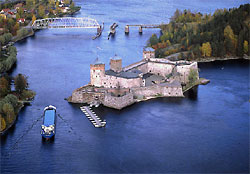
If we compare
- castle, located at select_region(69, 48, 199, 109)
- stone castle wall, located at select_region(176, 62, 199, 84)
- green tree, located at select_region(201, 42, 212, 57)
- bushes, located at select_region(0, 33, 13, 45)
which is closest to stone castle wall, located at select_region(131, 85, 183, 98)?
castle, located at select_region(69, 48, 199, 109)

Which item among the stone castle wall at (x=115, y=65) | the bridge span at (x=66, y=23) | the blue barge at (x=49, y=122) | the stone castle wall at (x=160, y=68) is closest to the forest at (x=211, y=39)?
the stone castle wall at (x=160, y=68)

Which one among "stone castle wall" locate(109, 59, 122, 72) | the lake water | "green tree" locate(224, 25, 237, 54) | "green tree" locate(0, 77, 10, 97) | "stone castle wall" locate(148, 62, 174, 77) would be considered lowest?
the lake water

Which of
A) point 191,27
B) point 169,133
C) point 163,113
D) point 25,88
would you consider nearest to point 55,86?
point 25,88

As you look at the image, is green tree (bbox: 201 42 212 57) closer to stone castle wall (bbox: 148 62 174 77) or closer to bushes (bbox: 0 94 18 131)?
stone castle wall (bbox: 148 62 174 77)

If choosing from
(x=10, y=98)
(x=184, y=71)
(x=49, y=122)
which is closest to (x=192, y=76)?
(x=184, y=71)

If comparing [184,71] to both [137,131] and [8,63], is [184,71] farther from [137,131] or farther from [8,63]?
[8,63]

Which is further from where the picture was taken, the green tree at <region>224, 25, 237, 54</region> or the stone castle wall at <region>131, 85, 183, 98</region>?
the green tree at <region>224, 25, 237, 54</region>
